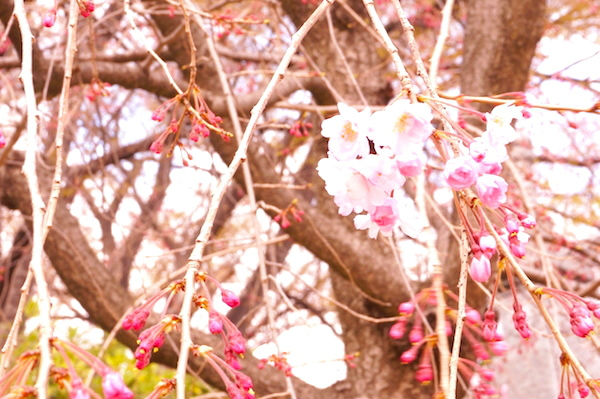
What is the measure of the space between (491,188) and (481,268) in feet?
0.45

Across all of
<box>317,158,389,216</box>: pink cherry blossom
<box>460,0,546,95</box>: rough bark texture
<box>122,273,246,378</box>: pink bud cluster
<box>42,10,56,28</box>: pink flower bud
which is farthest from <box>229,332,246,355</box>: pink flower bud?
<box>460,0,546,95</box>: rough bark texture

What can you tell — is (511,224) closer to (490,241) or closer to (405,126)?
(490,241)

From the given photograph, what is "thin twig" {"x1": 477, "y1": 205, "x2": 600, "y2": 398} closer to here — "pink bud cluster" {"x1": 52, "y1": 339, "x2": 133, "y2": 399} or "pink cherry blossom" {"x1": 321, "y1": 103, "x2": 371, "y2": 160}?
"pink cherry blossom" {"x1": 321, "y1": 103, "x2": 371, "y2": 160}

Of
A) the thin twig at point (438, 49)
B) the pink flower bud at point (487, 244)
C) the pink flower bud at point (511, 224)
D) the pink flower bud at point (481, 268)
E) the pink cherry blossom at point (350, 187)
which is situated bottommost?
the pink flower bud at point (481, 268)

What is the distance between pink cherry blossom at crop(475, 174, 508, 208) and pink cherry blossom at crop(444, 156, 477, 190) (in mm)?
25

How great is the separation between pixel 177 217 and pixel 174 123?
494cm

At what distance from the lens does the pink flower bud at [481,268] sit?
3.15ft

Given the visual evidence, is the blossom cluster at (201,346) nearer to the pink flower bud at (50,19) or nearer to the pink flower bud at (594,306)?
the pink flower bud at (594,306)

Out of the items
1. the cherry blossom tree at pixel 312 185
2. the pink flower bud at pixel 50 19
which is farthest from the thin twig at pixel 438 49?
the pink flower bud at pixel 50 19

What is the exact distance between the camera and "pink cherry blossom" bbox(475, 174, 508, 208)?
89cm

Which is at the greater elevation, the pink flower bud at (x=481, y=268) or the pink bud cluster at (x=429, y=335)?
the pink flower bud at (x=481, y=268)

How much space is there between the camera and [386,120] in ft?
2.93

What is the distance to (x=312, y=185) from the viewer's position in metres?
3.34

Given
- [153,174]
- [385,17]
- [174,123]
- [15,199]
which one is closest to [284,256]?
[153,174]
